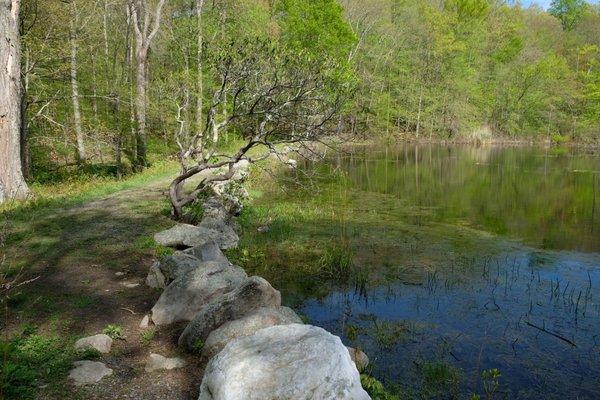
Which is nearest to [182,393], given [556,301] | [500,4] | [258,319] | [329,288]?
[258,319]

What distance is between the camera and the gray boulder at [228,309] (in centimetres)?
538

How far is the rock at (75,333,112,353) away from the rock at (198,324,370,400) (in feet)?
6.33

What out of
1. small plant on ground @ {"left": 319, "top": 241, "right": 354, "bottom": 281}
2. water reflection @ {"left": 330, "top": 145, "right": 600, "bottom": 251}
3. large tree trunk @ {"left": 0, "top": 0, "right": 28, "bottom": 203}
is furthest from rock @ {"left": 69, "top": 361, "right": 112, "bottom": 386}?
water reflection @ {"left": 330, "top": 145, "right": 600, "bottom": 251}

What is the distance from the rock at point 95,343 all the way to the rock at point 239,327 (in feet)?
3.64

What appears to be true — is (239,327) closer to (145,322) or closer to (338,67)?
(145,322)

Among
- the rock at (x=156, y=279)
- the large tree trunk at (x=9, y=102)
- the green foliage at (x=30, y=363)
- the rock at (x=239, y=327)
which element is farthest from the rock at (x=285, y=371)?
the large tree trunk at (x=9, y=102)

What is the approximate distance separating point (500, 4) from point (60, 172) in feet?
218

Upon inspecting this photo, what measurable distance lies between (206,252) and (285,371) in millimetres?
5215

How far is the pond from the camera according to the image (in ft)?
20.3

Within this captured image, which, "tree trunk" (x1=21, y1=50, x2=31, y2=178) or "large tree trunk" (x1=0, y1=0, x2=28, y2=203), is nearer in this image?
"large tree trunk" (x1=0, y1=0, x2=28, y2=203)

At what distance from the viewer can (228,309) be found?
5484 millimetres

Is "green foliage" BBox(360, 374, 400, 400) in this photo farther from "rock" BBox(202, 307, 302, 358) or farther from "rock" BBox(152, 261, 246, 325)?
"rock" BBox(152, 261, 246, 325)

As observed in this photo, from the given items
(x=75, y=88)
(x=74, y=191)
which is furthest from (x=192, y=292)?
(x=75, y=88)

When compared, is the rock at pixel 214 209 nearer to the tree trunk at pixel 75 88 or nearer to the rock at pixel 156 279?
the rock at pixel 156 279
